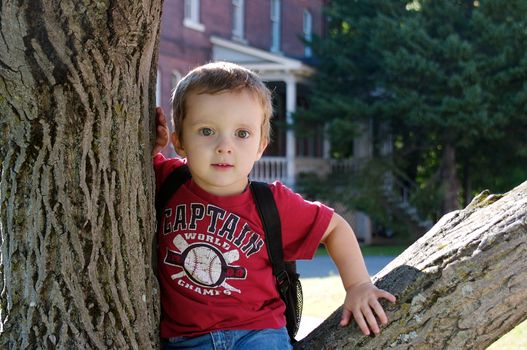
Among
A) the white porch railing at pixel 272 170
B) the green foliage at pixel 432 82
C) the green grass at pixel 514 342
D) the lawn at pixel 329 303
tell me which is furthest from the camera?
the white porch railing at pixel 272 170

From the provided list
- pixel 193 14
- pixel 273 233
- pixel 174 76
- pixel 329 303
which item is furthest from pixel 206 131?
pixel 193 14

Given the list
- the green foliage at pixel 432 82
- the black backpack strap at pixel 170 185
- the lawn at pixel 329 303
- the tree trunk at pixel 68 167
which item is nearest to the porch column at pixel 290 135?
the green foliage at pixel 432 82

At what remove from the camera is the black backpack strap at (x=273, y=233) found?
308 centimetres

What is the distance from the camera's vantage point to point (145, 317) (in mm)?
2877

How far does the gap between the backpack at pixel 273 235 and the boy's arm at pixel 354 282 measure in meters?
0.17

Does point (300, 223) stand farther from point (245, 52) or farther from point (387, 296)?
point (245, 52)

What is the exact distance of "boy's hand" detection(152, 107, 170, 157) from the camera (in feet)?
10.5

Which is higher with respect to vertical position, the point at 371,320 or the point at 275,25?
the point at 275,25

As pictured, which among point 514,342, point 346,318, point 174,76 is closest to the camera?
point 346,318

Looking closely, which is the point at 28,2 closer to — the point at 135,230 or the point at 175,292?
the point at 135,230

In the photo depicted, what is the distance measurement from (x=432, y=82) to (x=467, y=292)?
1759cm

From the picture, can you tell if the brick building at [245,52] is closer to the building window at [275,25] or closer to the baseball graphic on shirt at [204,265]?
the building window at [275,25]

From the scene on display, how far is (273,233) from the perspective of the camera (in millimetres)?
3082

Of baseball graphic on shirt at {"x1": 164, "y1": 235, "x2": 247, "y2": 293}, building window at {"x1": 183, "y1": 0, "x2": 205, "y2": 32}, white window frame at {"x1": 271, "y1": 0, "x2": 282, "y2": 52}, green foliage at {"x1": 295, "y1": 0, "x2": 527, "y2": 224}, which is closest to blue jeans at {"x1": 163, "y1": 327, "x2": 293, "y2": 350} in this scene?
baseball graphic on shirt at {"x1": 164, "y1": 235, "x2": 247, "y2": 293}
